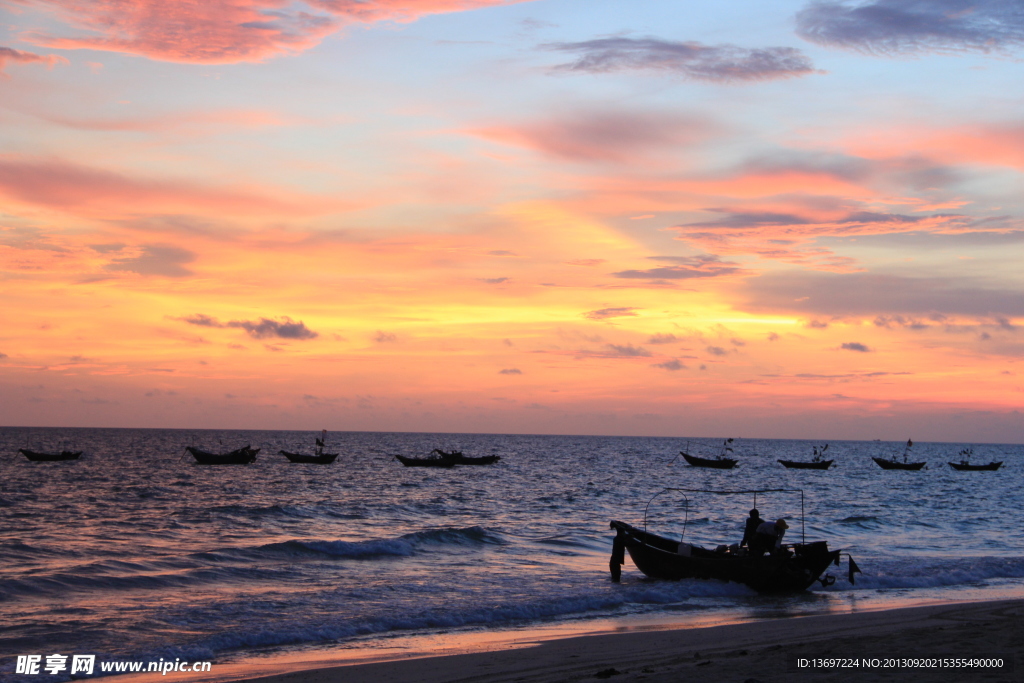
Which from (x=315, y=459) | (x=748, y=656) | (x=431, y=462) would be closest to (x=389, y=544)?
(x=748, y=656)

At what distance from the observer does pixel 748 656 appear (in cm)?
1210

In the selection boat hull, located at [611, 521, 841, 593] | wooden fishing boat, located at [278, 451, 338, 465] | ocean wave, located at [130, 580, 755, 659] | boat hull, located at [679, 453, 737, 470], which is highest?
boat hull, located at [611, 521, 841, 593]

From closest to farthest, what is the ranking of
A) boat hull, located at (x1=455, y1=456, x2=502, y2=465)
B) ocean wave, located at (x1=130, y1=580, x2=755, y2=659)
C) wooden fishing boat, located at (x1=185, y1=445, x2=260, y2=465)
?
ocean wave, located at (x1=130, y1=580, x2=755, y2=659)
wooden fishing boat, located at (x1=185, y1=445, x2=260, y2=465)
boat hull, located at (x1=455, y1=456, x2=502, y2=465)

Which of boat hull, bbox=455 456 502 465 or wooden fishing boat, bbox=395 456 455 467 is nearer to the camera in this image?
wooden fishing boat, bbox=395 456 455 467

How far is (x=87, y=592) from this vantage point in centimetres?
1975

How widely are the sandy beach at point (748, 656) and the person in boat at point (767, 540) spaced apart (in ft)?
16.7

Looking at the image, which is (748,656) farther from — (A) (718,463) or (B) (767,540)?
(A) (718,463)

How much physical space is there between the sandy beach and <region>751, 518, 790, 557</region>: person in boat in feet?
16.7

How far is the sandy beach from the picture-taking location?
10812 millimetres

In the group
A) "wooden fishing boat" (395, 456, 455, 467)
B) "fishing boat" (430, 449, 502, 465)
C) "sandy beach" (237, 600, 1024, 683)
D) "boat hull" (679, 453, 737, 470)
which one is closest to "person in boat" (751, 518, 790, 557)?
"sandy beach" (237, 600, 1024, 683)

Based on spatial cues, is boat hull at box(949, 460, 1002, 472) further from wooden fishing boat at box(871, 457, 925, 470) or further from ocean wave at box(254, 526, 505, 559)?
ocean wave at box(254, 526, 505, 559)

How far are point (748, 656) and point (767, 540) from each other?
955cm

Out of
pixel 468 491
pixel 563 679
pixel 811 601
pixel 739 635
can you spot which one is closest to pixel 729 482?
pixel 468 491

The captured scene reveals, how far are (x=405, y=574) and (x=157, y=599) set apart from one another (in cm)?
690
